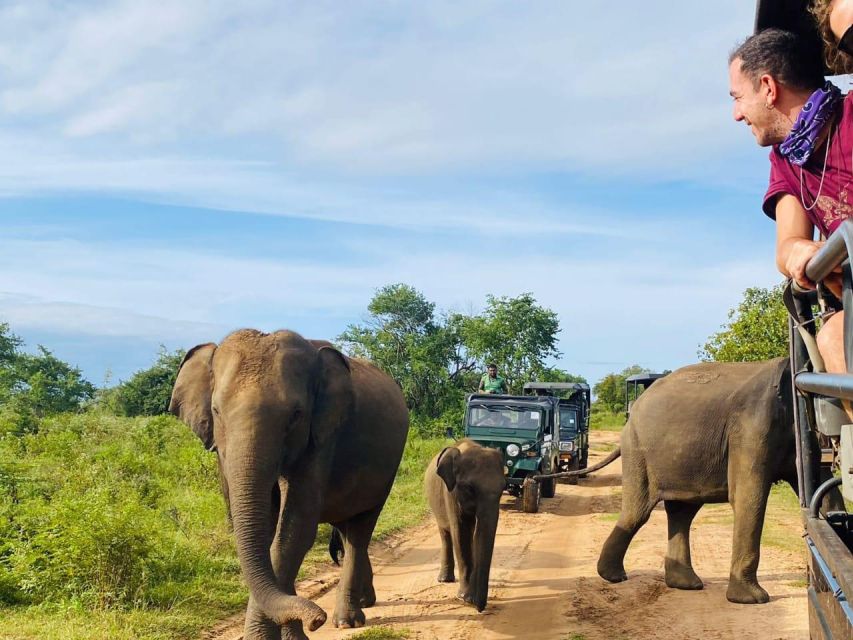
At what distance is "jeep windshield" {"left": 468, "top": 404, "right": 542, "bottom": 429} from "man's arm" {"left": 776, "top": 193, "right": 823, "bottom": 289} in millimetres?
13241

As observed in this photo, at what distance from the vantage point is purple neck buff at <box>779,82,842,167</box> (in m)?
2.86

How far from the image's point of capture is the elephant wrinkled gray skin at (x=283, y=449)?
548 centimetres

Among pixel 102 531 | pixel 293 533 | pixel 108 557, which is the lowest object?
pixel 108 557

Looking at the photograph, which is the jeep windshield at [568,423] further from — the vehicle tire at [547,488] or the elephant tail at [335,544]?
the elephant tail at [335,544]

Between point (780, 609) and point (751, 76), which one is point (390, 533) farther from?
point (751, 76)

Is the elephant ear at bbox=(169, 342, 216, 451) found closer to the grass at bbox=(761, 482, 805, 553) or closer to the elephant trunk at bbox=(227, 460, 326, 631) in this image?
the elephant trunk at bbox=(227, 460, 326, 631)

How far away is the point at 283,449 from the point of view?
19.3 feet

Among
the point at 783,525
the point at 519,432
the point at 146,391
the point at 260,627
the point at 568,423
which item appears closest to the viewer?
the point at 260,627

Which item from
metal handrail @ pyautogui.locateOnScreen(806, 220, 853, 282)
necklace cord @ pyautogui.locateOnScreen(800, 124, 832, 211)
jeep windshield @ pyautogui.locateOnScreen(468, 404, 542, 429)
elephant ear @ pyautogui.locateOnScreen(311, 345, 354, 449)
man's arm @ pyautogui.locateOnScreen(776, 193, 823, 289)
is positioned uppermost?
necklace cord @ pyautogui.locateOnScreen(800, 124, 832, 211)

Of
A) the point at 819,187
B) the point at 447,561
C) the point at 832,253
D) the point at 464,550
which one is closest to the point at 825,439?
the point at 819,187

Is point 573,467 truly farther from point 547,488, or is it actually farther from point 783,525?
point 783,525

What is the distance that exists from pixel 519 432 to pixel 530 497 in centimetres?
166

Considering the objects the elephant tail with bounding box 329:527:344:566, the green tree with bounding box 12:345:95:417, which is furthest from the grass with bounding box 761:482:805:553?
the green tree with bounding box 12:345:95:417

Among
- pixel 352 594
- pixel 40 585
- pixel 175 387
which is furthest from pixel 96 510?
pixel 352 594
